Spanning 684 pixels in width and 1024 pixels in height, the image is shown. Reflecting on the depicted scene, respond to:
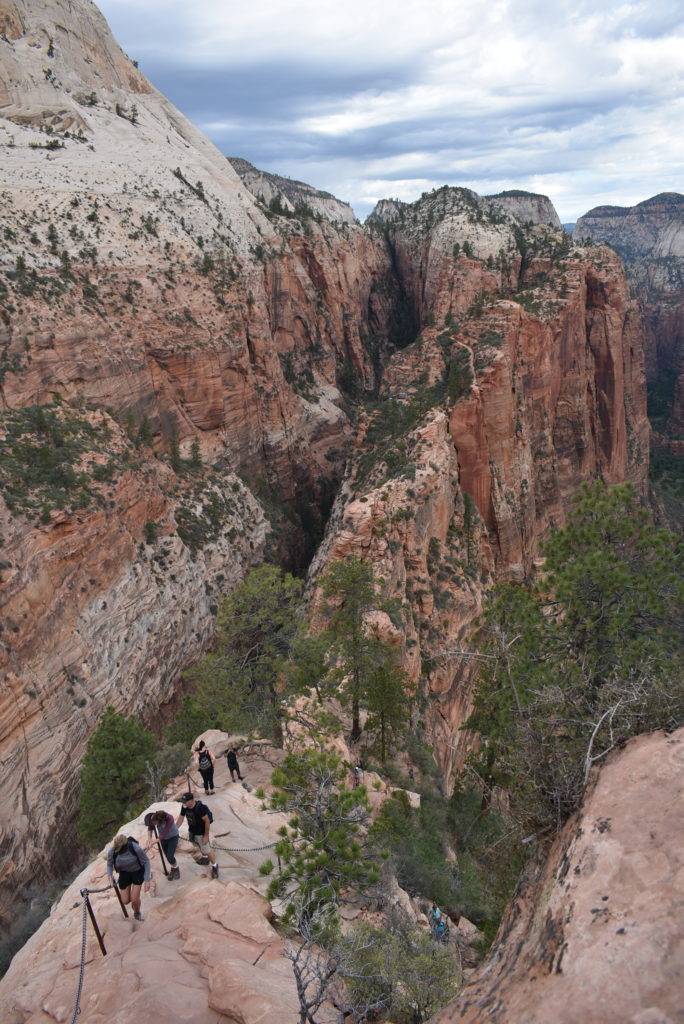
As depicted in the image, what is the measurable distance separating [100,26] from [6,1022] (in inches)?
2730

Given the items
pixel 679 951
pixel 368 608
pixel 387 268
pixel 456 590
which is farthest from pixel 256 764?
pixel 387 268

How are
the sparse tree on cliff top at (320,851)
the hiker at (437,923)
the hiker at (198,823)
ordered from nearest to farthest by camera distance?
the sparse tree on cliff top at (320,851)
the hiker at (198,823)
the hiker at (437,923)

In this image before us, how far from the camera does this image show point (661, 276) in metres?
141

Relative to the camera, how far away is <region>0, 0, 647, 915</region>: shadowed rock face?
72.8 feet

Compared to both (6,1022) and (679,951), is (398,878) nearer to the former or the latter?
(6,1022)

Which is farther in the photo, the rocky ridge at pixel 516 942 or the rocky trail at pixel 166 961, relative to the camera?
the rocky trail at pixel 166 961

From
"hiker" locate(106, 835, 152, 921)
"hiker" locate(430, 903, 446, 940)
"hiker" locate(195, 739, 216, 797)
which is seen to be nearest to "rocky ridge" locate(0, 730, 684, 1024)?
"hiker" locate(106, 835, 152, 921)

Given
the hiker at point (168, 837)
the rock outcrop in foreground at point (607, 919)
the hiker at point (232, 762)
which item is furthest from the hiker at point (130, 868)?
the hiker at point (232, 762)

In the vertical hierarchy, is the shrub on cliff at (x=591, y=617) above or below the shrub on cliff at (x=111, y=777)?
above

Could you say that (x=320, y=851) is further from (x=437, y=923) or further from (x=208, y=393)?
(x=208, y=393)

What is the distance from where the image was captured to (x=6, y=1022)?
7.62 m

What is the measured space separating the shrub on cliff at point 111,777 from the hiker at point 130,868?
354 inches

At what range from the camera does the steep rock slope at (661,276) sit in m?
123

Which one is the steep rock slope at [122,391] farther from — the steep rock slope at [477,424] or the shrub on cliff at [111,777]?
the steep rock slope at [477,424]
